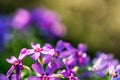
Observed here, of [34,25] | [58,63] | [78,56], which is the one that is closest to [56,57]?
[58,63]

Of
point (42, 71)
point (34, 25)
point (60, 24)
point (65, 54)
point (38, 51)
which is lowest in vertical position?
point (42, 71)

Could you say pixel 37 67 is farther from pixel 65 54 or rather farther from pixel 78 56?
pixel 78 56

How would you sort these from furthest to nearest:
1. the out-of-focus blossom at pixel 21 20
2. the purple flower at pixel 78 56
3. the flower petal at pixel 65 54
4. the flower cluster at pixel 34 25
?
the out-of-focus blossom at pixel 21 20 → the flower cluster at pixel 34 25 → the purple flower at pixel 78 56 → the flower petal at pixel 65 54

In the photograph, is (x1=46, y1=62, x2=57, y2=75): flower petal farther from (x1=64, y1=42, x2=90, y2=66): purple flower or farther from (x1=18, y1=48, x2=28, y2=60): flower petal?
(x1=64, y1=42, x2=90, y2=66): purple flower

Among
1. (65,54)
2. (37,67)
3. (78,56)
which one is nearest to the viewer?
(37,67)

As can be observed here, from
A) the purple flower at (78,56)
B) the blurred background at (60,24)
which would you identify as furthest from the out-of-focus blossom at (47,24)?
the purple flower at (78,56)

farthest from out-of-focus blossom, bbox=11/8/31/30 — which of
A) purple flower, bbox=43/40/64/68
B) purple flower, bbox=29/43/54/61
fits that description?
purple flower, bbox=29/43/54/61

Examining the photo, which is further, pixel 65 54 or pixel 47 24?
pixel 47 24

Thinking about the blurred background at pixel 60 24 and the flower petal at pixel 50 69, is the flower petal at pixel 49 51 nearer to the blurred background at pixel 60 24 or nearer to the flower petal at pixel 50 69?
the flower petal at pixel 50 69

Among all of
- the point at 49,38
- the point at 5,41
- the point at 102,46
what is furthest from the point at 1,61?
the point at 102,46
